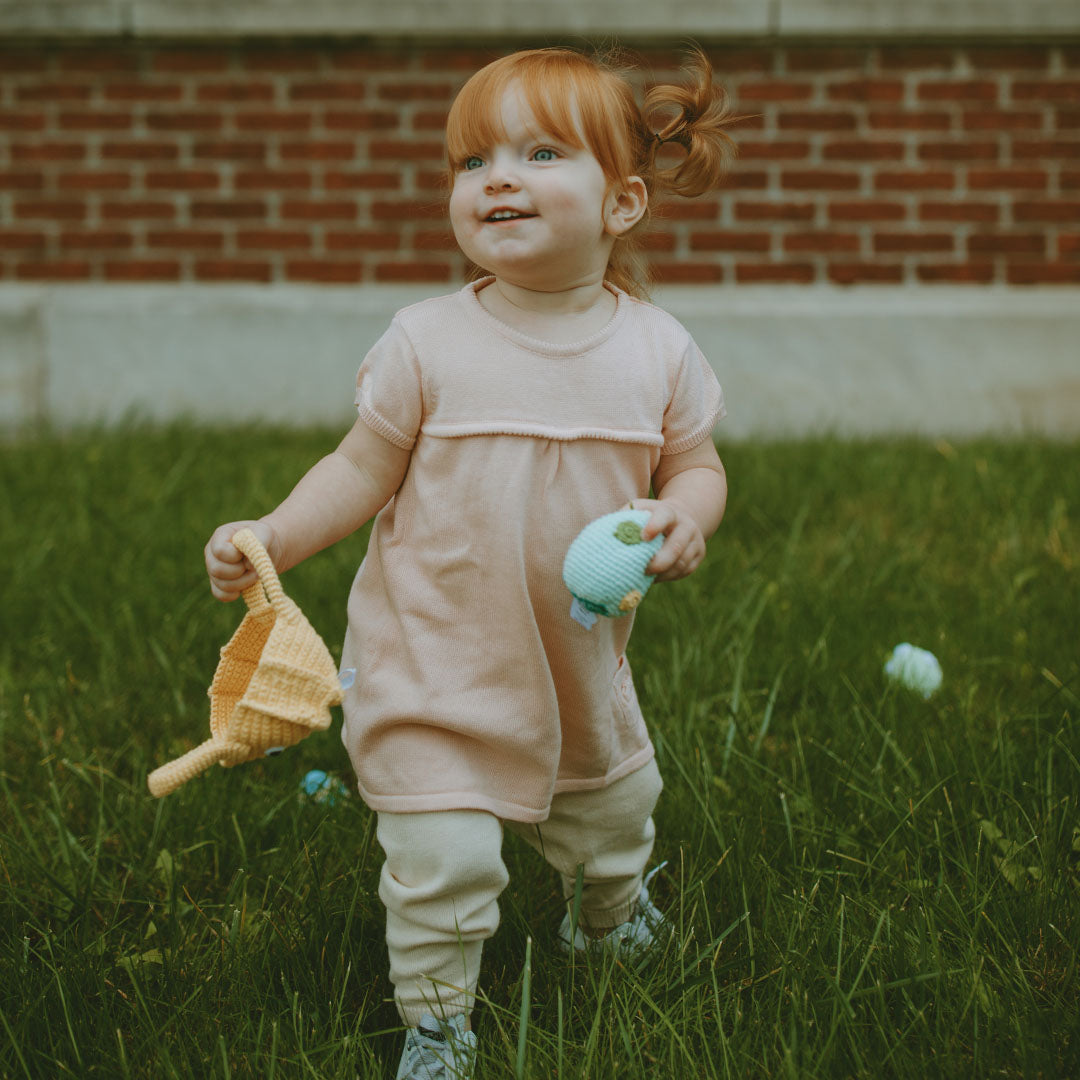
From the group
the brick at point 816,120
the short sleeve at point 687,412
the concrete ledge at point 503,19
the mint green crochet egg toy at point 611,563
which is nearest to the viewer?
the mint green crochet egg toy at point 611,563

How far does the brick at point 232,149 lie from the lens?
4664 millimetres

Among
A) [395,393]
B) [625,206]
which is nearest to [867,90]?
[625,206]

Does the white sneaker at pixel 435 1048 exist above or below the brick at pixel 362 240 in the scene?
below

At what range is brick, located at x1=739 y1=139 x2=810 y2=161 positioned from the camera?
4609 mm

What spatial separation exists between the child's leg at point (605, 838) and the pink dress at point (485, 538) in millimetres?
102

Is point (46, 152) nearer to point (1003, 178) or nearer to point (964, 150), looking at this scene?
point (964, 150)

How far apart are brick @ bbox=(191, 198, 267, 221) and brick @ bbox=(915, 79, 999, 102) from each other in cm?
→ 243

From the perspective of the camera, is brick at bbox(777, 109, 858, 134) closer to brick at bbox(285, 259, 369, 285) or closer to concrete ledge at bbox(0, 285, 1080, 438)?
concrete ledge at bbox(0, 285, 1080, 438)

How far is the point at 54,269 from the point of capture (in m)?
4.76

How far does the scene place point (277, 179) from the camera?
468 centimetres

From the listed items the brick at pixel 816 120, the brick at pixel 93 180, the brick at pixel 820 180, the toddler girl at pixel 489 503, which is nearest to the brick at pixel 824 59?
the brick at pixel 816 120

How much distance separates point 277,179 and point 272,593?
358 cm

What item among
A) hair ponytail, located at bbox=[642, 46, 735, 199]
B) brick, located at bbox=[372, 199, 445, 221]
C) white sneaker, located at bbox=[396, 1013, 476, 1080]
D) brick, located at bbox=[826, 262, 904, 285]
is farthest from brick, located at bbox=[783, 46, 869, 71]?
white sneaker, located at bbox=[396, 1013, 476, 1080]

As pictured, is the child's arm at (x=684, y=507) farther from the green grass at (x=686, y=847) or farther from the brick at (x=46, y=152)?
the brick at (x=46, y=152)
